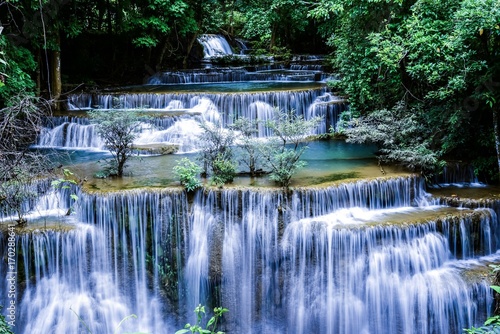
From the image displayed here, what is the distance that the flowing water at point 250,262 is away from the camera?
844 cm

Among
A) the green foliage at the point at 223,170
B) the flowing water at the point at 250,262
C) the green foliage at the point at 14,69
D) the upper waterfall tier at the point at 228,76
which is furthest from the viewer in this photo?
the upper waterfall tier at the point at 228,76

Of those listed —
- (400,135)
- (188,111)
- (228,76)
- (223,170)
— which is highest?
(228,76)

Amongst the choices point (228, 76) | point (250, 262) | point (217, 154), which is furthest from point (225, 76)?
point (250, 262)

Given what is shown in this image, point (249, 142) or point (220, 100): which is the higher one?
point (220, 100)

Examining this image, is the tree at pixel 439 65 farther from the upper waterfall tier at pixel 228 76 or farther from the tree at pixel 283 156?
the upper waterfall tier at pixel 228 76

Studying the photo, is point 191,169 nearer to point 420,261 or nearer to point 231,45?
point 420,261

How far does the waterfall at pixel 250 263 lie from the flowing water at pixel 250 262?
0.02 m

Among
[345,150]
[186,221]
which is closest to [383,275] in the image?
[186,221]

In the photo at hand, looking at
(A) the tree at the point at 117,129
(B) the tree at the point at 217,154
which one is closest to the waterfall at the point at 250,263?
(B) the tree at the point at 217,154

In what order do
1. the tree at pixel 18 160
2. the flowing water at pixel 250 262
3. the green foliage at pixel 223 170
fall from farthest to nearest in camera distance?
the green foliage at pixel 223 170 → the flowing water at pixel 250 262 → the tree at pixel 18 160

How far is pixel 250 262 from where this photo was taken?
899 centimetres

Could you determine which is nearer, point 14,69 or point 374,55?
point 14,69

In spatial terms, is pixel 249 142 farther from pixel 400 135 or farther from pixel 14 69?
pixel 14 69

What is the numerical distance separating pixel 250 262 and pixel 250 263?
0.06 feet
